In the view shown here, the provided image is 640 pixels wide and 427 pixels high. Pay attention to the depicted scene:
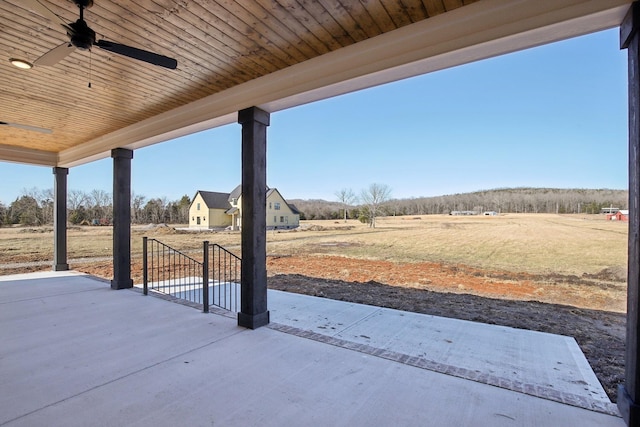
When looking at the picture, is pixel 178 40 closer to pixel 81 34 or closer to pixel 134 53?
pixel 134 53

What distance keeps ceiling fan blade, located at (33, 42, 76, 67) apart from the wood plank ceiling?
26 centimetres

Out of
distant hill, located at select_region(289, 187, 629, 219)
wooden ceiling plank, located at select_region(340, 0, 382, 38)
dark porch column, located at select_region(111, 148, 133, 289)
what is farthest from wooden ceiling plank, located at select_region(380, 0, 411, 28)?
distant hill, located at select_region(289, 187, 629, 219)

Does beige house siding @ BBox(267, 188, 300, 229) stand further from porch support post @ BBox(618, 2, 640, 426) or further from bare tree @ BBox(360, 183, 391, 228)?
porch support post @ BBox(618, 2, 640, 426)

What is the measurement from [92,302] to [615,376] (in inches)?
250

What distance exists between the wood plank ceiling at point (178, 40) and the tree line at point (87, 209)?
11.5m

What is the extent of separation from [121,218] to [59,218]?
2953mm

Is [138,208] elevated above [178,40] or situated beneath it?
situated beneath

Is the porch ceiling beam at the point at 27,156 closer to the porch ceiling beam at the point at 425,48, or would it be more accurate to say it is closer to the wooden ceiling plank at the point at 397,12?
the porch ceiling beam at the point at 425,48

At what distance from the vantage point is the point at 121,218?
5.09 meters

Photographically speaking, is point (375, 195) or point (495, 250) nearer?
point (495, 250)

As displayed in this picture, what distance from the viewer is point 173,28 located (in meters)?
2.30

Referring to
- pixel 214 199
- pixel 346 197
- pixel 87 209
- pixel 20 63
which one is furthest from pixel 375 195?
pixel 20 63

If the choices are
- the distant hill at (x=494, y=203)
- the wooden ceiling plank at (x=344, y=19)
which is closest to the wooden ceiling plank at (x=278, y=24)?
the wooden ceiling plank at (x=344, y=19)

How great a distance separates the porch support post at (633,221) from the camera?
1650 mm
